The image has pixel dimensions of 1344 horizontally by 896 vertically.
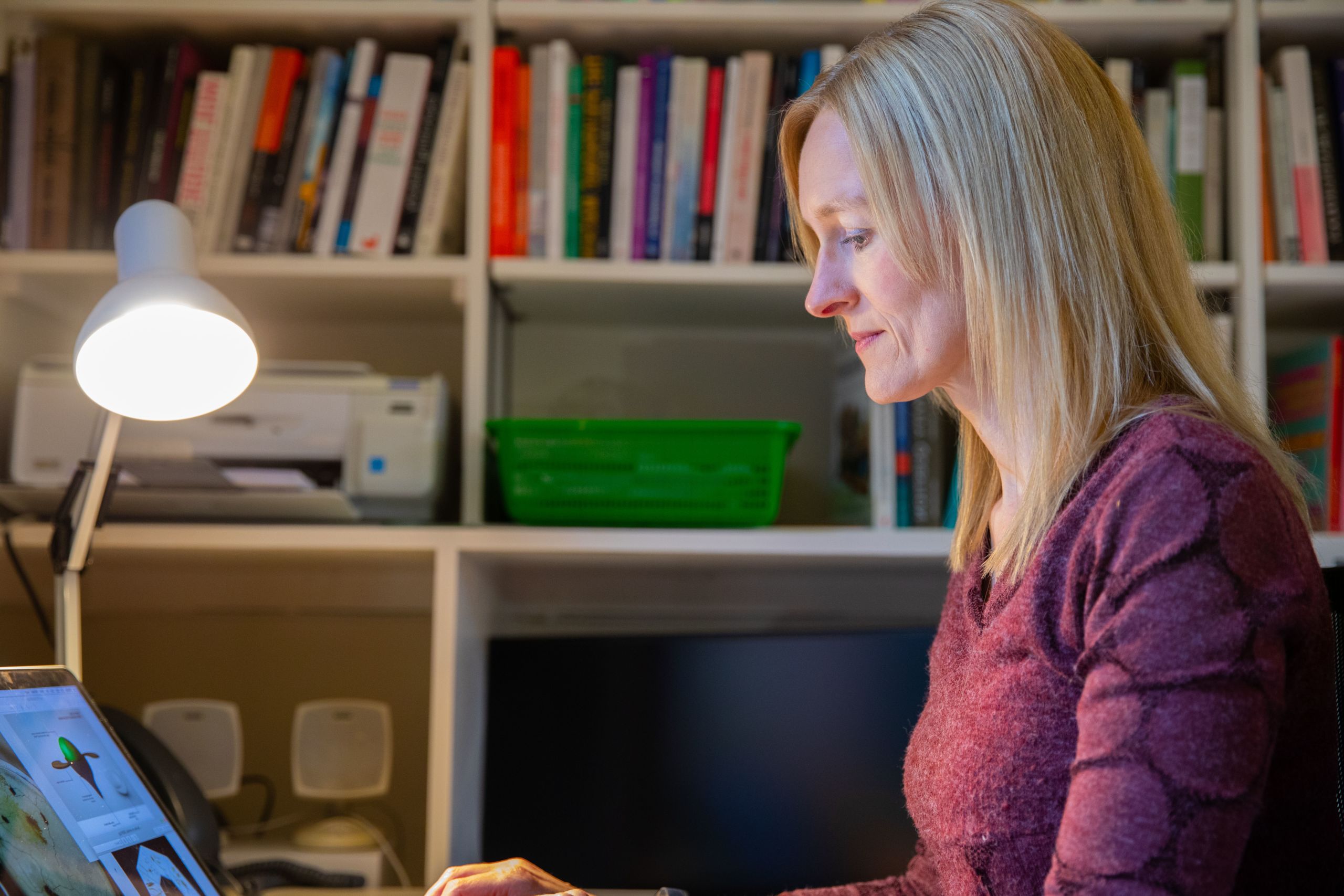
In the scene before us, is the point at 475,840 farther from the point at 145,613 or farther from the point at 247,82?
the point at 247,82

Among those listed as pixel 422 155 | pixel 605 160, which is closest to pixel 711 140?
pixel 605 160

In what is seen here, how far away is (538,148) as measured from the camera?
1.34m

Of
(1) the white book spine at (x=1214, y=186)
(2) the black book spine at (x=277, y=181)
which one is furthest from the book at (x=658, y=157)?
(1) the white book spine at (x=1214, y=186)

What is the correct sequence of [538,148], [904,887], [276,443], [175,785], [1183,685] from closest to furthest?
[1183,685] < [904,887] < [175,785] < [276,443] < [538,148]

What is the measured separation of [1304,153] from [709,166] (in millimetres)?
763

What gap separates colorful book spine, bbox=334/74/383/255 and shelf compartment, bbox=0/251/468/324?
0.04 meters

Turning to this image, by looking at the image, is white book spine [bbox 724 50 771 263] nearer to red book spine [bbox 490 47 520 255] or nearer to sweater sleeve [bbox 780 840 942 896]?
red book spine [bbox 490 47 520 255]

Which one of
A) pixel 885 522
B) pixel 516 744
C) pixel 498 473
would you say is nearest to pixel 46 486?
pixel 498 473

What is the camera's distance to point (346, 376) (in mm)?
1260

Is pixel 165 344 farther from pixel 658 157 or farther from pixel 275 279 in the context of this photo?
pixel 658 157

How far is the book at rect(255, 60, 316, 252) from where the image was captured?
132 centimetres

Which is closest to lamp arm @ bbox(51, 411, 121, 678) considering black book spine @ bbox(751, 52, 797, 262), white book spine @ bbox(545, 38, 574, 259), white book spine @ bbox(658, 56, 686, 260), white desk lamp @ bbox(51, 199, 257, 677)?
white desk lamp @ bbox(51, 199, 257, 677)

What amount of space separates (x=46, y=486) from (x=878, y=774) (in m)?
1.08

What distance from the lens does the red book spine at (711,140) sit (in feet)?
4.40
